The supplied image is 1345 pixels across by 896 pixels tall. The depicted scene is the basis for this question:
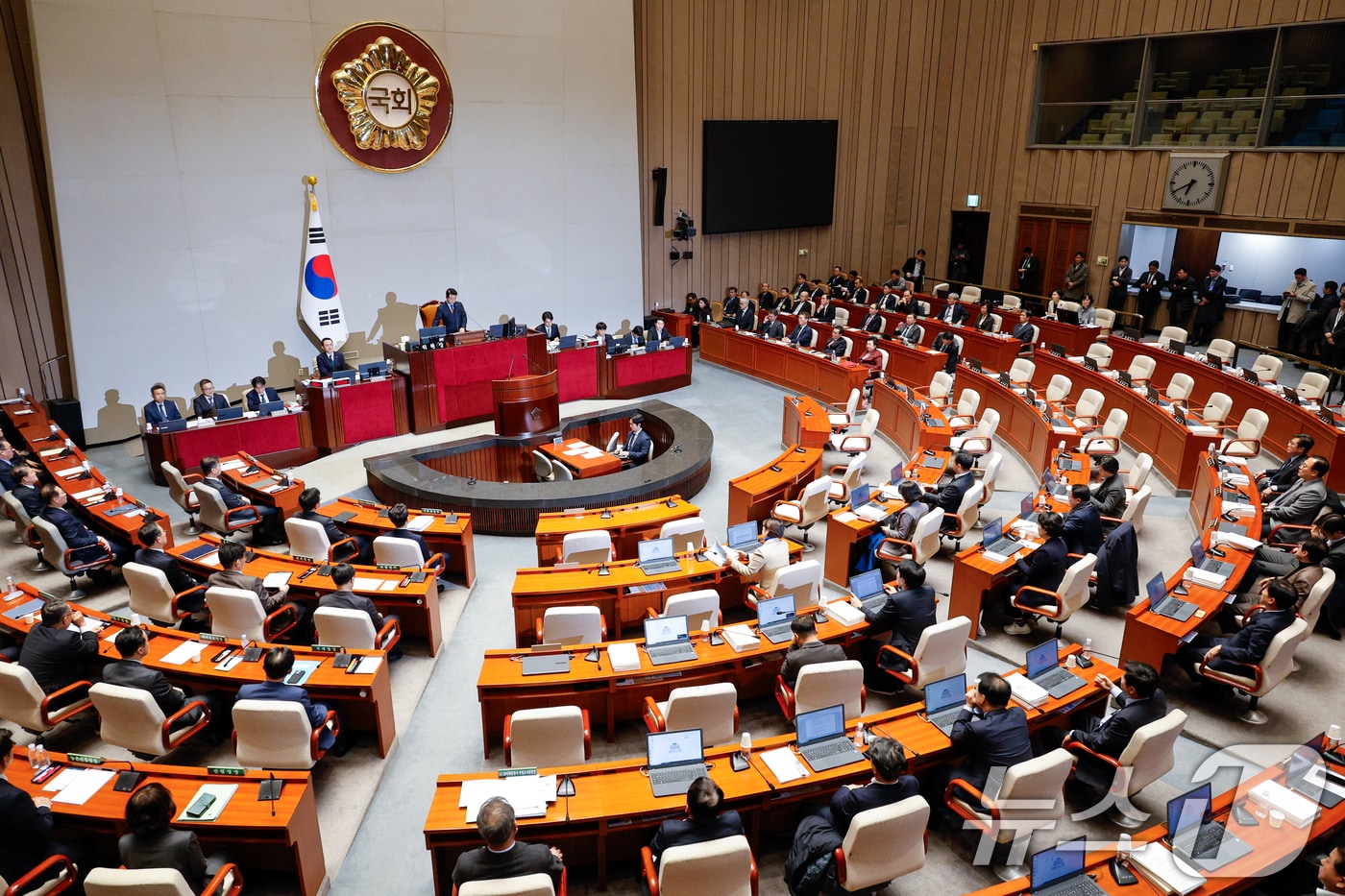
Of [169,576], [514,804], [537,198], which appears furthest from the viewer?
[537,198]

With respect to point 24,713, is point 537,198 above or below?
above

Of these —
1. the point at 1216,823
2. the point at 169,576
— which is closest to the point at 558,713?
the point at 1216,823

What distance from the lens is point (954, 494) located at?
370 inches

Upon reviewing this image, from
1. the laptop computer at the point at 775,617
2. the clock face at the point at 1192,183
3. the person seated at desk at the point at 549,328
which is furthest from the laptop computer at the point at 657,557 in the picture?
the clock face at the point at 1192,183

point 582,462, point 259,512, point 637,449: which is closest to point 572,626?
point 582,462

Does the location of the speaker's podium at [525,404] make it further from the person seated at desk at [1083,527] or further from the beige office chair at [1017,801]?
the beige office chair at [1017,801]

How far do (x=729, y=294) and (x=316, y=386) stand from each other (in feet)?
31.9

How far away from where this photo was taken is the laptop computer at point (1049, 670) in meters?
6.03

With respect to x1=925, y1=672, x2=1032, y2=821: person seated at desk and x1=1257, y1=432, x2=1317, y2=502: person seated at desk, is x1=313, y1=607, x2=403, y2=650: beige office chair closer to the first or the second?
x1=925, y1=672, x2=1032, y2=821: person seated at desk

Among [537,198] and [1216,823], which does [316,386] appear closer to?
[537,198]

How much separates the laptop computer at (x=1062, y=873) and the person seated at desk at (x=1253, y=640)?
3140 millimetres

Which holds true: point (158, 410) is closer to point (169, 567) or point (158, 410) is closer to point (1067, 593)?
point (169, 567)

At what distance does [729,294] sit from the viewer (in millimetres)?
19297

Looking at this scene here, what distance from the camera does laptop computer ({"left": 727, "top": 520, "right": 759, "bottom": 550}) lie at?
26.0 ft
